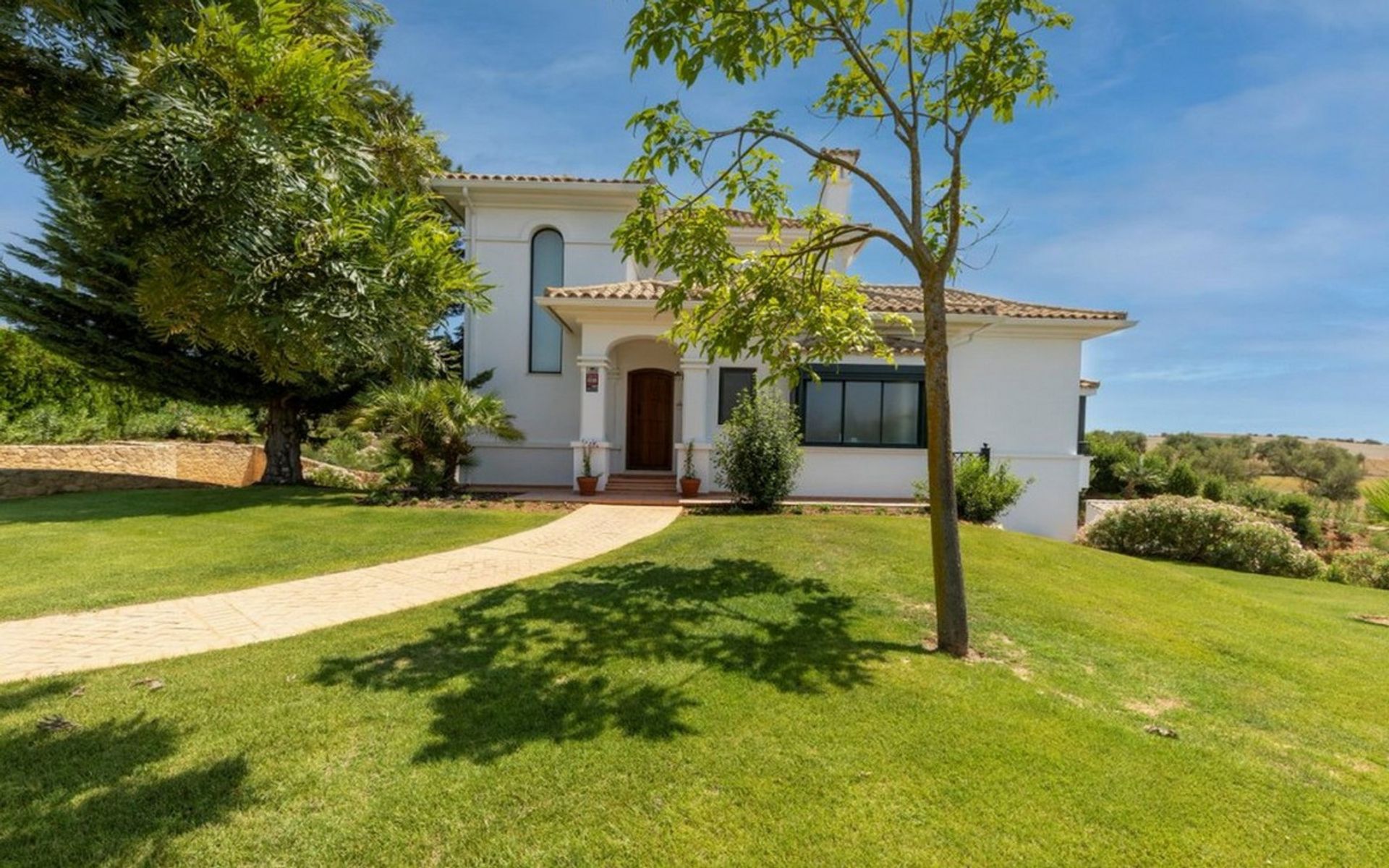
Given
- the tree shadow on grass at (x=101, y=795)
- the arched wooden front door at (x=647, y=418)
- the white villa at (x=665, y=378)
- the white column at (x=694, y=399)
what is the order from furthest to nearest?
the arched wooden front door at (x=647, y=418)
the white villa at (x=665, y=378)
the white column at (x=694, y=399)
the tree shadow on grass at (x=101, y=795)

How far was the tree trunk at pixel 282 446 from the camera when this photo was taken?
1598 centimetres

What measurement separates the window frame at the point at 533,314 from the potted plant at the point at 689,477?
489 centimetres

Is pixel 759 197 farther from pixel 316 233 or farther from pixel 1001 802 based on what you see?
pixel 1001 802

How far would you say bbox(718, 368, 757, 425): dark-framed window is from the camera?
14.8 metres

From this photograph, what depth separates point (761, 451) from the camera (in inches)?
476

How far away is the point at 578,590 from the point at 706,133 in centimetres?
520

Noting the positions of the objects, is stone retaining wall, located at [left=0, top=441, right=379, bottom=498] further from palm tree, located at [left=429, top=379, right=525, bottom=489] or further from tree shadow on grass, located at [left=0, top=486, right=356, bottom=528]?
palm tree, located at [left=429, top=379, right=525, bottom=489]

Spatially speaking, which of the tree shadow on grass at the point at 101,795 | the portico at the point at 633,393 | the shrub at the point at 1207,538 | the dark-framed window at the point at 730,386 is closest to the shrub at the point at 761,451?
the portico at the point at 633,393

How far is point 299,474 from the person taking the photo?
54.1 feet

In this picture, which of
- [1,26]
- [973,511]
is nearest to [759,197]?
[1,26]

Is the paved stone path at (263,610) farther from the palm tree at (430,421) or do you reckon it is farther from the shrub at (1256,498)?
the shrub at (1256,498)

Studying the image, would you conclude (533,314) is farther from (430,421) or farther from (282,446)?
(282,446)

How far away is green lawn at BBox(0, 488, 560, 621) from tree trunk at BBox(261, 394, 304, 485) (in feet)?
6.26

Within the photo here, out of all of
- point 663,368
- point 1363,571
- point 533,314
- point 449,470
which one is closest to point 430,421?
point 449,470
